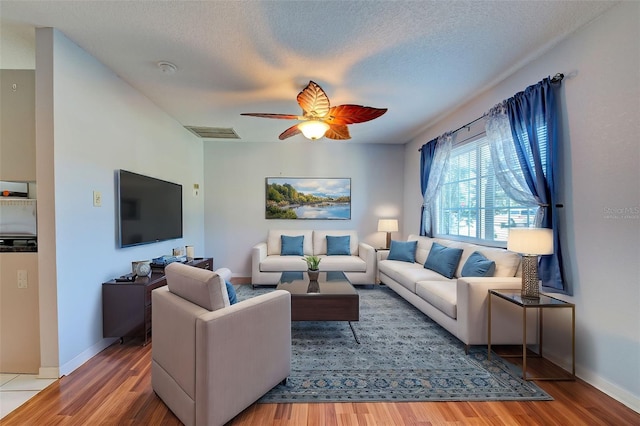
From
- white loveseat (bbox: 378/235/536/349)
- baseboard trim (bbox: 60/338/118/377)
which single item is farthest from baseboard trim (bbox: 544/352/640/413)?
baseboard trim (bbox: 60/338/118/377)

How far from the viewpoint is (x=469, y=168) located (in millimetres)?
3652

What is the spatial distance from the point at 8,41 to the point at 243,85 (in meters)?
1.84

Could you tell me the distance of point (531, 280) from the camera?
84.0 inches

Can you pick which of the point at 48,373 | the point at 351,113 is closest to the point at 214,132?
the point at 351,113

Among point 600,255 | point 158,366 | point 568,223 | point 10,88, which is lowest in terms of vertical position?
point 158,366

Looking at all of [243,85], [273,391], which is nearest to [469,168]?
[243,85]

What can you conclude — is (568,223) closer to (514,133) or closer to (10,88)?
(514,133)

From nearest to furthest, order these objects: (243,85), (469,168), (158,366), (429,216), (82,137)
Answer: (158,366)
(82,137)
(243,85)
(469,168)
(429,216)

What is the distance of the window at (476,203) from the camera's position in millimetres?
2975

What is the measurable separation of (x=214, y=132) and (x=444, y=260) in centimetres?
406

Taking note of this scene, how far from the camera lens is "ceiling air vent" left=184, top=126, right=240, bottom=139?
4.37 metres

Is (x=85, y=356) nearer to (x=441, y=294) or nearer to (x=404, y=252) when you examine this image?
(x=441, y=294)

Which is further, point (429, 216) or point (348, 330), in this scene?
point (429, 216)

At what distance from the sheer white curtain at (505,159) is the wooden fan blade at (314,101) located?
69.7 inches
